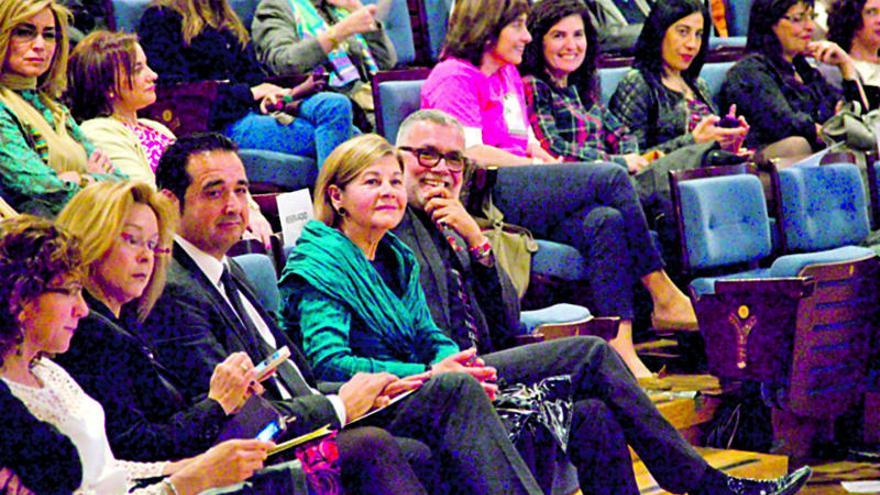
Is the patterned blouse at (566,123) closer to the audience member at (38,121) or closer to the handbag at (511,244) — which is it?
the handbag at (511,244)

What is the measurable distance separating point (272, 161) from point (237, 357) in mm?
1649

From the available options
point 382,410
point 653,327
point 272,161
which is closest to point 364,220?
point 382,410

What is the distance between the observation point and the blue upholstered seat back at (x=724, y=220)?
12.1ft

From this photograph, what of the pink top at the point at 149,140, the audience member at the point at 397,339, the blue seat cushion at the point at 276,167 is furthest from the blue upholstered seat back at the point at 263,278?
the blue seat cushion at the point at 276,167

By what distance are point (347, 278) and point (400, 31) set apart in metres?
2.11

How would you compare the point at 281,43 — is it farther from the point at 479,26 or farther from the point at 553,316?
the point at 553,316

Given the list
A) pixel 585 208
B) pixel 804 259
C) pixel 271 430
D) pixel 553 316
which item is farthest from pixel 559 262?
pixel 271 430

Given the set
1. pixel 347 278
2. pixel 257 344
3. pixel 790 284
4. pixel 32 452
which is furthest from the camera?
pixel 790 284

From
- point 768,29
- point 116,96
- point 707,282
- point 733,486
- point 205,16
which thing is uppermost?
point 205,16

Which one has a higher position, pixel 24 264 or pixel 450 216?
pixel 24 264

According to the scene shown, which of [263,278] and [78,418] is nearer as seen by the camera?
[78,418]

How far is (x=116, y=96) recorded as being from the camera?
121 inches

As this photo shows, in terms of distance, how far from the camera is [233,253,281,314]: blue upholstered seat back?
2.52 m

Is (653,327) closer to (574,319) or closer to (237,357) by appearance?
(574,319)
